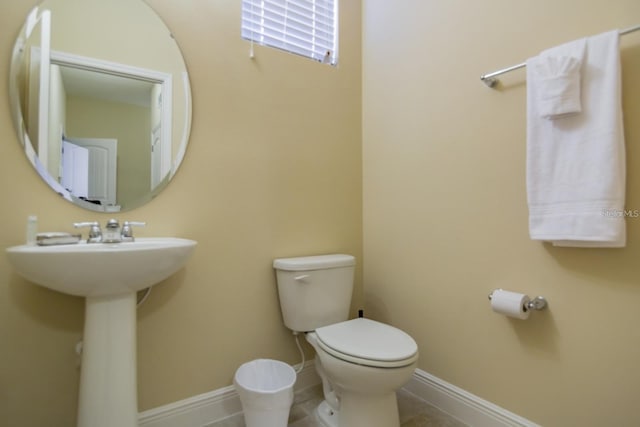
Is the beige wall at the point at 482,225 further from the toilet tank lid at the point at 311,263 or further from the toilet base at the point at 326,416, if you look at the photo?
the toilet base at the point at 326,416

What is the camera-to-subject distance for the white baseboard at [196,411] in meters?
1.34

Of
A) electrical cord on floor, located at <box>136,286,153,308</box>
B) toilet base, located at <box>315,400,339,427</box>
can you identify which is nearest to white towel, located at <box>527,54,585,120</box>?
toilet base, located at <box>315,400,339,427</box>

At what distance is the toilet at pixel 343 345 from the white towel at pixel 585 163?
680mm

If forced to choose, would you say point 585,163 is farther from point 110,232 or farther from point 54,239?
point 54,239

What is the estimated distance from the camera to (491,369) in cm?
136

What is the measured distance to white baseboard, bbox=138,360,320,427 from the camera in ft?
4.39

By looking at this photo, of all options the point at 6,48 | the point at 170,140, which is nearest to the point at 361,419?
the point at 170,140

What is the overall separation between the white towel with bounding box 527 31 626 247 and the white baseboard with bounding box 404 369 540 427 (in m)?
0.73

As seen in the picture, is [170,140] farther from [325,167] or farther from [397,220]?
[397,220]

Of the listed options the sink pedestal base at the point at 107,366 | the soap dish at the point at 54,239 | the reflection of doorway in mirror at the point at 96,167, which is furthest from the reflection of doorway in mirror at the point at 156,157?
the sink pedestal base at the point at 107,366

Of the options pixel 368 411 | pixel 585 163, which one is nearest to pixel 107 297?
pixel 368 411

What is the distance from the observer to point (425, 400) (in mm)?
1607

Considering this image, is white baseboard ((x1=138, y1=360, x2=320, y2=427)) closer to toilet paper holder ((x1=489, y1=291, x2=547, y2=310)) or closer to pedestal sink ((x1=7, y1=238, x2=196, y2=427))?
pedestal sink ((x1=7, y1=238, x2=196, y2=427))

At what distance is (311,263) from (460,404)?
0.93 meters
